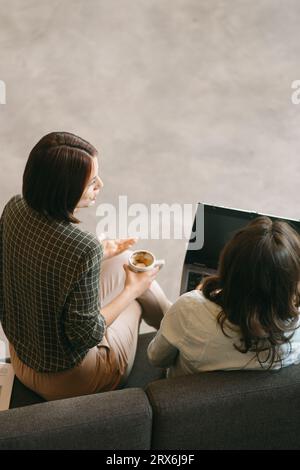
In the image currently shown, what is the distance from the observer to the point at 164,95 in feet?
10.7

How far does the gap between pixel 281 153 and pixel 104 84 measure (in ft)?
3.84

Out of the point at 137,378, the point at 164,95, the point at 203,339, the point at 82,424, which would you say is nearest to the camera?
the point at 82,424

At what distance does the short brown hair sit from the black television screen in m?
0.54

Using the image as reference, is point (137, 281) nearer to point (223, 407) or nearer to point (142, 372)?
point (142, 372)

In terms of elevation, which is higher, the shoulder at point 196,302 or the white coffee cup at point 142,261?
the shoulder at point 196,302

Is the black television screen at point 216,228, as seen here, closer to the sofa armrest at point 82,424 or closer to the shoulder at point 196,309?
the shoulder at point 196,309

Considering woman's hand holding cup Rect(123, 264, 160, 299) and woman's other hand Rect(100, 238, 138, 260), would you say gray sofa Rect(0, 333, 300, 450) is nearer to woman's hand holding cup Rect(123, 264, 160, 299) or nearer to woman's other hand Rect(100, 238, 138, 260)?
woman's hand holding cup Rect(123, 264, 160, 299)

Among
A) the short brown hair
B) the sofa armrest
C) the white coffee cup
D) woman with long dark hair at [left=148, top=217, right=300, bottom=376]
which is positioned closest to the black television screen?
the white coffee cup

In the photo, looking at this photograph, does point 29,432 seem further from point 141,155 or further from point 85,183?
point 141,155

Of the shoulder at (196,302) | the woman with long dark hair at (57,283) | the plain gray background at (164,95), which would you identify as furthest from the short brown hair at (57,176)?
the plain gray background at (164,95)

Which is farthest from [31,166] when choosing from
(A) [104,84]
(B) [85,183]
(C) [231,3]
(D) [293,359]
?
(C) [231,3]

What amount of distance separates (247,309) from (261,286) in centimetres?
7

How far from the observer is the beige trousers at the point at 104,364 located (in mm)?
1506

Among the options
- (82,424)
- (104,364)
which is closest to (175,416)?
(82,424)
